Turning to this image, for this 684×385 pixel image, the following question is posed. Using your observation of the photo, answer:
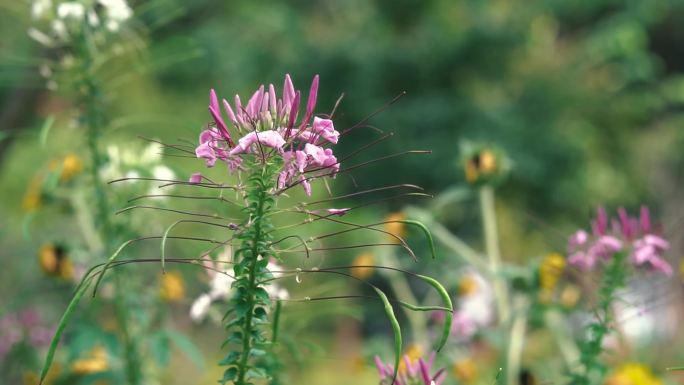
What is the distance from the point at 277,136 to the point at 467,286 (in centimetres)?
129

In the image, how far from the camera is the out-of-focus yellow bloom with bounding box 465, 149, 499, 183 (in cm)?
190

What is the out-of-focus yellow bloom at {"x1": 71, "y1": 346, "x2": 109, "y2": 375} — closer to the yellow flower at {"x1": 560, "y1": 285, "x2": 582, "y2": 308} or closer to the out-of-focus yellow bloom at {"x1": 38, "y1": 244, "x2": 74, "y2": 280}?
the out-of-focus yellow bloom at {"x1": 38, "y1": 244, "x2": 74, "y2": 280}

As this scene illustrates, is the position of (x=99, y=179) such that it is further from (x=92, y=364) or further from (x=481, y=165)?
(x=481, y=165)

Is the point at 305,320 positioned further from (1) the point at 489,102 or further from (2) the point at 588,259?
(1) the point at 489,102

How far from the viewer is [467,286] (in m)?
1.99

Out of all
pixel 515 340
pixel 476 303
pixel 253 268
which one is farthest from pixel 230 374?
pixel 476 303

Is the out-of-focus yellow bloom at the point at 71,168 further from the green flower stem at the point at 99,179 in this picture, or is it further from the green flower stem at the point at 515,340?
the green flower stem at the point at 515,340

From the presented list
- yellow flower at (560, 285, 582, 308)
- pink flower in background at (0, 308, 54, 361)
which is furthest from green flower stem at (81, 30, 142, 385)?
yellow flower at (560, 285, 582, 308)

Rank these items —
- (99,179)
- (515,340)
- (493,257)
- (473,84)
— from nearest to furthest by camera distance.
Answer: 1. (99,179)
2. (515,340)
3. (493,257)
4. (473,84)

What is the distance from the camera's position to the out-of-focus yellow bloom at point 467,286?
198 cm

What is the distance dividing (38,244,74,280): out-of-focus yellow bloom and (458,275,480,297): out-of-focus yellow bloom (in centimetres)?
88

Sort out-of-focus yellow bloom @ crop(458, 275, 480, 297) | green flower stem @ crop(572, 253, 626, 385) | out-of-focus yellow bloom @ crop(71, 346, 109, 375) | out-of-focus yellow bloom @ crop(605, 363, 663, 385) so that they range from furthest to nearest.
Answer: out-of-focus yellow bloom @ crop(458, 275, 480, 297)
out-of-focus yellow bloom @ crop(605, 363, 663, 385)
out-of-focus yellow bloom @ crop(71, 346, 109, 375)
green flower stem @ crop(572, 253, 626, 385)

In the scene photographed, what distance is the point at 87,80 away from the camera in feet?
4.85

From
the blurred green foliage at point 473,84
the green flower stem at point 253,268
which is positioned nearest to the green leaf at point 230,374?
the green flower stem at point 253,268
